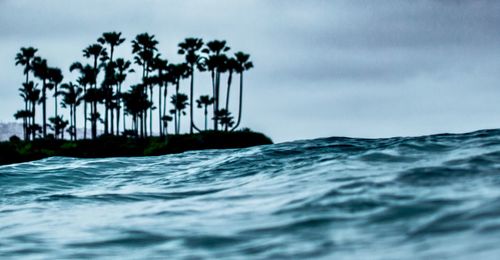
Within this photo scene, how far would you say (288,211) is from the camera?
583 centimetres

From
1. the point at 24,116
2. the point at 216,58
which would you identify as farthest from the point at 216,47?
the point at 24,116

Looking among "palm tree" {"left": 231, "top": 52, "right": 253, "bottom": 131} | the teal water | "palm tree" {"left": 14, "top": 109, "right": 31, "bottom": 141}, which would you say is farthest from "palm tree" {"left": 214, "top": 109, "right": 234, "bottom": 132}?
the teal water

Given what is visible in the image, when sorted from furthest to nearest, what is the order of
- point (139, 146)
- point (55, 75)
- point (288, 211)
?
point (55, 75) → point (139, 146) → point (288, 211)

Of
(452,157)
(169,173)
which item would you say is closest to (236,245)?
(452,157)

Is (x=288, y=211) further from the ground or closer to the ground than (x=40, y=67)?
closer to the ground

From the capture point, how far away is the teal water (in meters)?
4.57

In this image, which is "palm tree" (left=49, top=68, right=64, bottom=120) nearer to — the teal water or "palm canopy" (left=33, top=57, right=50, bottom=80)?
"palm canopy" (left=33, top=57, right=50, bottom=80)

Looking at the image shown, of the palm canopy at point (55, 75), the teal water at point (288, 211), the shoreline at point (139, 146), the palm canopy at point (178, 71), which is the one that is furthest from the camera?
the palm canopy at point (55, 75)

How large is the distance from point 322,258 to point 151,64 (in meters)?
73.9

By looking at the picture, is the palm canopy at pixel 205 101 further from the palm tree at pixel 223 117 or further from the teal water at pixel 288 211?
the teal water at pixel 288 211

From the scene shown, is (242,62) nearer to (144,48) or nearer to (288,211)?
(144,48)

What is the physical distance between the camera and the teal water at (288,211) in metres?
4.57

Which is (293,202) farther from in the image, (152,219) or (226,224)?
(152,219)

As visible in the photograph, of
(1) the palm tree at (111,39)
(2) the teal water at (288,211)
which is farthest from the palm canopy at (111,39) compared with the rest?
(2) the teal water at (288,211)
